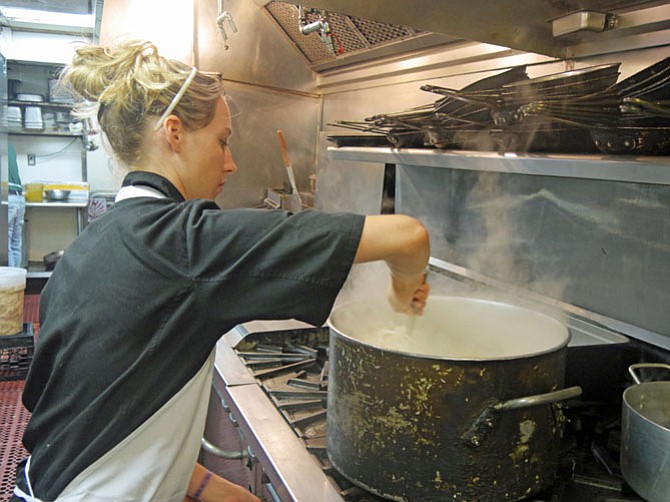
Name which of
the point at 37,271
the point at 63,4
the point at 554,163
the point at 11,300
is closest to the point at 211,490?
the point at 554,163

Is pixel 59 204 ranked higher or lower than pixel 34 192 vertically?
lower

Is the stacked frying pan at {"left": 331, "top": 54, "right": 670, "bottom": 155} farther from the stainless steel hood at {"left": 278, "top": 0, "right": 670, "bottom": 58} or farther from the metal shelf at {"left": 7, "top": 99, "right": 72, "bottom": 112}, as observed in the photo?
the metal shelf at {"left": 7, "top": 99, "right": 72, "bottom": 112}

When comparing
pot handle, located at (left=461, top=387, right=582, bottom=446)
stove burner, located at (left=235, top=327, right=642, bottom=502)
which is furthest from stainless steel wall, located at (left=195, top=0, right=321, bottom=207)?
pot handle, located at (left=461, top=387, right=582, bottom=446)

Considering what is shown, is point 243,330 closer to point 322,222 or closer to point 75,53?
point 75,53

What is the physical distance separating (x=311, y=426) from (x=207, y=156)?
2.13ft

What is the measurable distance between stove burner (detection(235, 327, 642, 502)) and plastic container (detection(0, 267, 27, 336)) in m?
1.47

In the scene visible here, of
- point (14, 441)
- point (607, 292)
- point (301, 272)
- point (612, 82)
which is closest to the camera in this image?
point (301, 272)

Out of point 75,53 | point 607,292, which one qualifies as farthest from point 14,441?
point 607,292

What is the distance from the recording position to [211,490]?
4.19ft

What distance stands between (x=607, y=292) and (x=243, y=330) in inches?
43.8

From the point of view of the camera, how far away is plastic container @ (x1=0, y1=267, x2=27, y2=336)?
258 cm

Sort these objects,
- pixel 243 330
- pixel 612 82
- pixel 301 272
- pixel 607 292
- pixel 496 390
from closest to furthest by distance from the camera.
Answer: pixel 301 272
pixel 496 390
pixel 612 82
pixel 607 292
pixel 243 330

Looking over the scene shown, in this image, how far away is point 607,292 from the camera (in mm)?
1370

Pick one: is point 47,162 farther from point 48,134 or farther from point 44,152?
point 48,134
